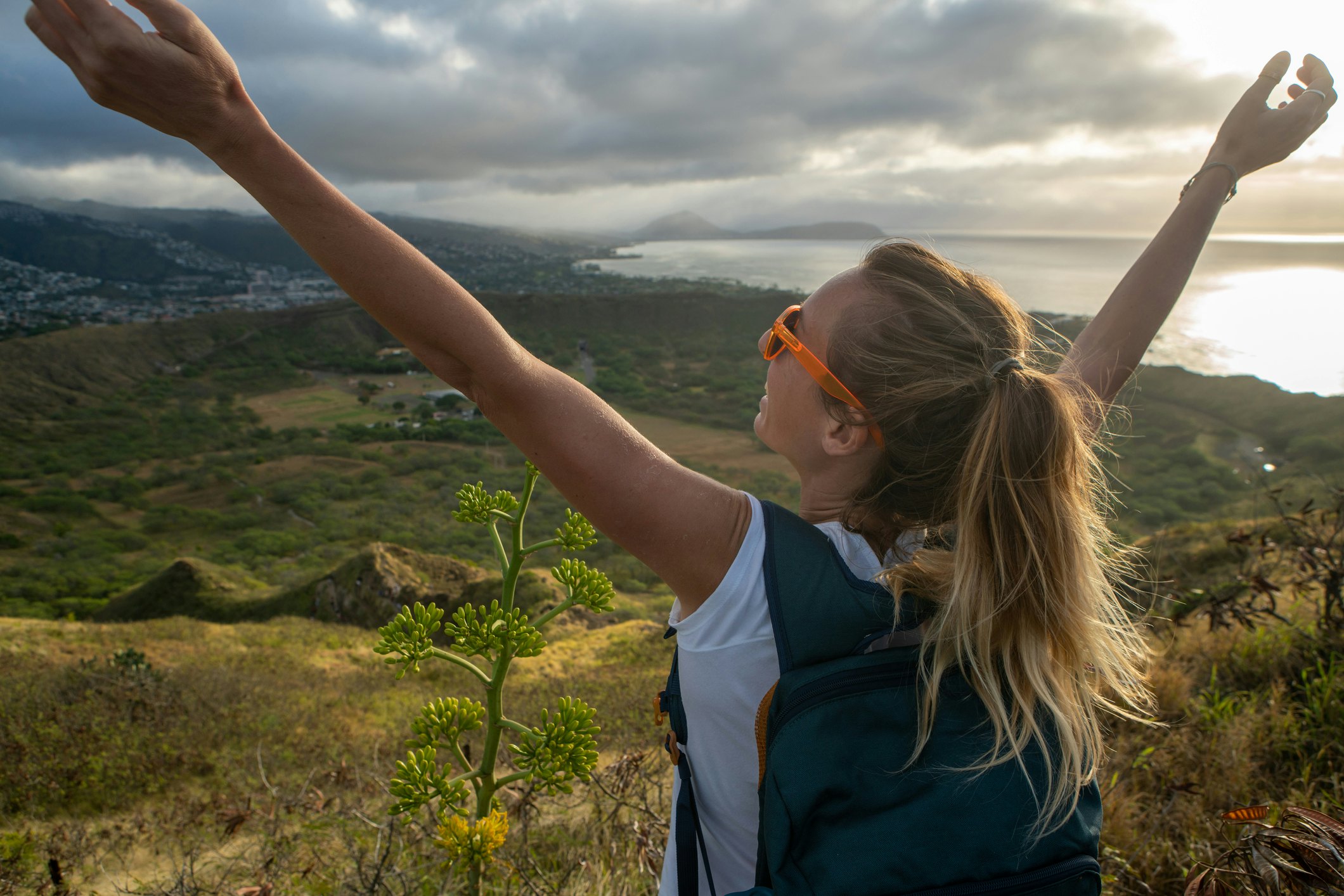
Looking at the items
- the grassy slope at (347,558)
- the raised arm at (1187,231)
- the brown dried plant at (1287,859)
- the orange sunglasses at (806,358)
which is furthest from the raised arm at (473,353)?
the grassy slope at (347,558)

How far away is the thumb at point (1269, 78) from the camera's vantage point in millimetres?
→ 1756

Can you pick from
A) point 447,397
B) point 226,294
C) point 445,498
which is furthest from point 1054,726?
point 226,294

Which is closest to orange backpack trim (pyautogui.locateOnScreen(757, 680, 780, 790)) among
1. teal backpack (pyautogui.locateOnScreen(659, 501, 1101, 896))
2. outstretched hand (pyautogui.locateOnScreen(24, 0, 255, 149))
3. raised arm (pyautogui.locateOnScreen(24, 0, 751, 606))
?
teal backpack (pyautogui.locateOnScreen(659, 501, 1101, 896))

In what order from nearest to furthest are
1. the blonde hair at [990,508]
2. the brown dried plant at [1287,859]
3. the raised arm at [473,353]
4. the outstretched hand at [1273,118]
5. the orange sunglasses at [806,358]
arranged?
the raised arm at [473,353] → the blonde hair at [990,508] → the brown dried plant at [1287,859] → the orange sunglasses at [806,358] → the outstretched hand at [1273,118]

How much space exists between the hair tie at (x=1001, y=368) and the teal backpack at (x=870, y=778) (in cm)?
44

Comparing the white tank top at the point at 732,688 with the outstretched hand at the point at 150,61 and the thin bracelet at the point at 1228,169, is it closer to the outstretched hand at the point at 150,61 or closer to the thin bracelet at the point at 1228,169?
the outstretched hand at the point at 150,61

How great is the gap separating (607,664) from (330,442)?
1635 inches

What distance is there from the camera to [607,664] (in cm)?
1012

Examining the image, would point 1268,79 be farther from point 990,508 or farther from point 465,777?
point 465,777

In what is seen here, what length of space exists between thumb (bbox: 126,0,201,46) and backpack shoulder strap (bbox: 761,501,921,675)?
36.6 inches

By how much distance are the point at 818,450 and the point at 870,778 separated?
1.93 ft

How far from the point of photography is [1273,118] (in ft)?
5.78

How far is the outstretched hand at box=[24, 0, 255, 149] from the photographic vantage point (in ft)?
2.58

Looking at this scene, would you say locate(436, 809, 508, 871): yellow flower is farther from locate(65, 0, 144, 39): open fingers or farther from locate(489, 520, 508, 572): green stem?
locate(65, 0, 144, 39): open fingers
